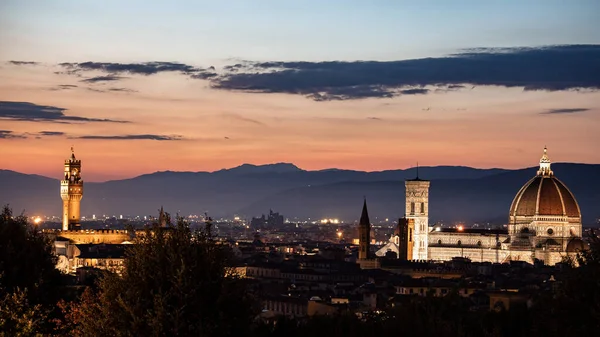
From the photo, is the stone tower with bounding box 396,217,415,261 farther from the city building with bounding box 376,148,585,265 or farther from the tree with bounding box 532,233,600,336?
the tree with bounding box 532,233,600,336

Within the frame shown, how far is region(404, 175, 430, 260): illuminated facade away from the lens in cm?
14088

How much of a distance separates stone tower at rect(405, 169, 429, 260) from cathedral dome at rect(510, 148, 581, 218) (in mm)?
8651

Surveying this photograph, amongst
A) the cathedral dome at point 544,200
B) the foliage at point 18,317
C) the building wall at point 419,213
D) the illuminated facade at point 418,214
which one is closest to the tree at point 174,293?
the foliage at point 18,317

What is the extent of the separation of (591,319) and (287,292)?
4555 centimetres

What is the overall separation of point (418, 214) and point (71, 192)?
176ft

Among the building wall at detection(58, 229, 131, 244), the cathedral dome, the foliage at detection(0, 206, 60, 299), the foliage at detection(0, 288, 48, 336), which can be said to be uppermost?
the cathedral dome

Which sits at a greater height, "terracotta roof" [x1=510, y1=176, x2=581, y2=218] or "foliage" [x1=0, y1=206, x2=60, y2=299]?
"terracotta roof" [x1=510, y1=176, x2=581, y2=218]

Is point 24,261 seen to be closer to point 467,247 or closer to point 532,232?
point 532,232

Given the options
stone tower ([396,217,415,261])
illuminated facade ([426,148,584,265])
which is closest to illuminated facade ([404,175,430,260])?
stone tower ([396,217,415,261])

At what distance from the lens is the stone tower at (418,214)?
462 ft

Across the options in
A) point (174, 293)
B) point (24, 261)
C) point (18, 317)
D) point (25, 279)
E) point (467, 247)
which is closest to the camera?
point (174, 293)

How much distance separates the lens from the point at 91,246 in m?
91.6

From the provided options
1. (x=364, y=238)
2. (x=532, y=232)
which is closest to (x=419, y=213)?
(x=532, y=232)

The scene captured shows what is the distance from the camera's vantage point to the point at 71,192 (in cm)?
9619
